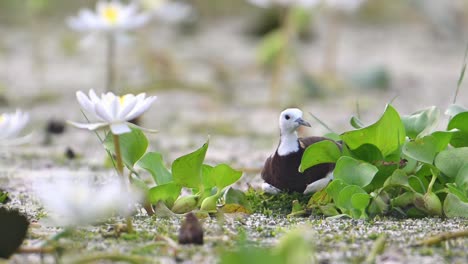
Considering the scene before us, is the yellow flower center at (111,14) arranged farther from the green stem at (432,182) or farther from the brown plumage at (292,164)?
the green stem at (432,182)

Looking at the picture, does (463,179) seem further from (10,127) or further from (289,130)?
(10,127)

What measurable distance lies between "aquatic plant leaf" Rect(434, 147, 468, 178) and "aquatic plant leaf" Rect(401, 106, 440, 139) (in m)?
0.12

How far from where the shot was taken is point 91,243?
1585 mm

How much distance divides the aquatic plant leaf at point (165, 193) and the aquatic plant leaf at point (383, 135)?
42 centimetres

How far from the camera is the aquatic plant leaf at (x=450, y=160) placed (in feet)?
6.46

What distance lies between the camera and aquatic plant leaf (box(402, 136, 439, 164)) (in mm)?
1947

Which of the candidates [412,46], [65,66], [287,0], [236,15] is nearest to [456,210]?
[287,0]

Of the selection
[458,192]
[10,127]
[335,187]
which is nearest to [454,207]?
[458,192]

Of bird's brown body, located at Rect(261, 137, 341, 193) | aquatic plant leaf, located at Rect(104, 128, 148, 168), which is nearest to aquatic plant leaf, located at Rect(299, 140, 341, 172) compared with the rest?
bird's brown body, located at Rect(261, 137, 341, 193)

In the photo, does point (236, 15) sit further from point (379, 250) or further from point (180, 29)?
point (379, 250)

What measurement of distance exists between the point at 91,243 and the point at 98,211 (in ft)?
0.55

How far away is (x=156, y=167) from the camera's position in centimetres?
208

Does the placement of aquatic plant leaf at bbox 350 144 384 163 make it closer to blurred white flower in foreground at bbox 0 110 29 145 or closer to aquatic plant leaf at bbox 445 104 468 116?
aquatic plant leaf at bbox 445 104 468 116

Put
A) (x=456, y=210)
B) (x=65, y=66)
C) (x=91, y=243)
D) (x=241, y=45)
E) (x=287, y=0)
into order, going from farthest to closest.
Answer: (x=241, y=45)
(x=65, y=66)
(x=287, y=0)
(x=456, y=210)
(x=91, y=243)
